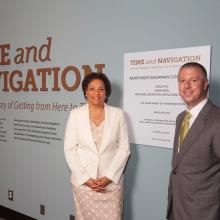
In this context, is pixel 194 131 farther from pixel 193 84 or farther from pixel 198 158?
pixel 193 84

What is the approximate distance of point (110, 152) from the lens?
7.55ft

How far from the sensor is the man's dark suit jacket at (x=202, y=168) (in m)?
1.60

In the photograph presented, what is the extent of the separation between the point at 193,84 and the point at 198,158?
1.39ft

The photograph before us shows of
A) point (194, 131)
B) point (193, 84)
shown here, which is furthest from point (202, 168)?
point (193, 84)

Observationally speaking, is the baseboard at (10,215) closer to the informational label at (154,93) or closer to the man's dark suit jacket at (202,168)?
the informational label at (154,93)

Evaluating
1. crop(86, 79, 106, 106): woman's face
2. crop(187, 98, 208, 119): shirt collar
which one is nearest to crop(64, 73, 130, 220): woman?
crop(86, 79, 106, 106): woman's face

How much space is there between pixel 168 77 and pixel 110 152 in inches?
28.8

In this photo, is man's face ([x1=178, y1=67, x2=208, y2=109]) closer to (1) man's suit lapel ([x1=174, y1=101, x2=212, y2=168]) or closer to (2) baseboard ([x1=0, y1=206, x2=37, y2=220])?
(1) man's suit lapel ([x1=174, y1=101, x2=212, y2=168])

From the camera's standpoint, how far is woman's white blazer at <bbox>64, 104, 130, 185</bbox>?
227 centimetres

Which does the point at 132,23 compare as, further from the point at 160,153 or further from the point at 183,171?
the point at 183,171

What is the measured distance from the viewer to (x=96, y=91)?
90.4 inches

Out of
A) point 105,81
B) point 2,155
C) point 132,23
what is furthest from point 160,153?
point 2,155

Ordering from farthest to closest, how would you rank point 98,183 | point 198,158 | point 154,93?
1. point 154,93
2. point 98,183
3. point 198,158

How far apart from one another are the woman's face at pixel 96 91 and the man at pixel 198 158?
727mm
